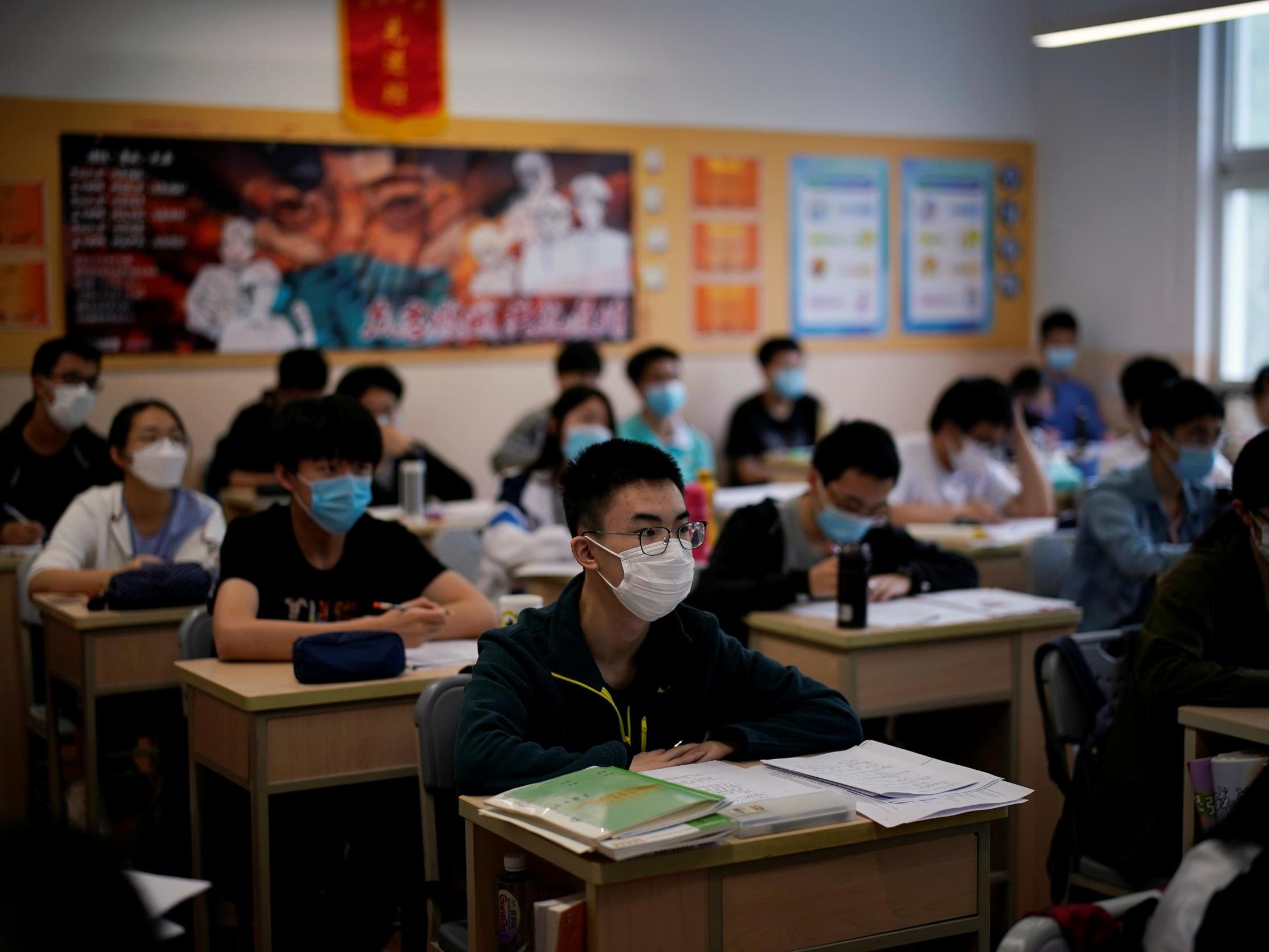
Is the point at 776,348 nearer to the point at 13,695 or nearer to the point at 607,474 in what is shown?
the point at 13,695

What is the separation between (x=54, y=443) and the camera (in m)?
5.16

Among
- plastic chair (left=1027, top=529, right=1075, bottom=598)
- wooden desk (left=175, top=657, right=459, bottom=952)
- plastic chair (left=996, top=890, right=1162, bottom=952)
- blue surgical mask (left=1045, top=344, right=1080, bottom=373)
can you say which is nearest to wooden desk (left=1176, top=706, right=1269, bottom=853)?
plastic chair (left=996, top=890, right=1162, bottom=952)

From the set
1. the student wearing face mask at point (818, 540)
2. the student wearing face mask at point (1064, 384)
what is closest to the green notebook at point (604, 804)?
the student wearing face mask at point (818, 540)

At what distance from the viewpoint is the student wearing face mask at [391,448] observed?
6133 mm

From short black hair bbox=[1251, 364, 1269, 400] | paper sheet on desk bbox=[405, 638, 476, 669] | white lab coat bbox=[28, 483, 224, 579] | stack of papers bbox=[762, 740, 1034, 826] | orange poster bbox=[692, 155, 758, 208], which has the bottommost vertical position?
paper sheet on desk bbox=[405, 638, 476, 669]

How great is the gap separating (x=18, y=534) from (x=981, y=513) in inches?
134

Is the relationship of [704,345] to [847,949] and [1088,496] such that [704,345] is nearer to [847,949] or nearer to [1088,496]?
[1088,496]

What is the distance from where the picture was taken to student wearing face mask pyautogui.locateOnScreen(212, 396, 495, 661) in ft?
10.7

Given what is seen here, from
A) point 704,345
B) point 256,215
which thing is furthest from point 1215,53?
point 256,215

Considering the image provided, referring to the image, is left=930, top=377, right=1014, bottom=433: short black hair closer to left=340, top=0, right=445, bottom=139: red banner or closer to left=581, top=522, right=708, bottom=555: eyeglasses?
left=581, top=522, right=708, bottom=555: eyeglasses

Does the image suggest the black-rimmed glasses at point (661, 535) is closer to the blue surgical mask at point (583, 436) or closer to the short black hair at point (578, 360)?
the blue surgical mask at point (583, 436)

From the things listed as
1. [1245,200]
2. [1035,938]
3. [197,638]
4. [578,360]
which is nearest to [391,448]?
[578,360]

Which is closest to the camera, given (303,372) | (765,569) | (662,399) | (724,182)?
(765,569)

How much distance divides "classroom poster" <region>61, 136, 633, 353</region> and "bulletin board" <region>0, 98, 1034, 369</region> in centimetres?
6
